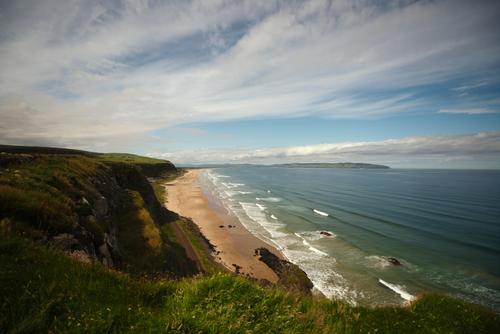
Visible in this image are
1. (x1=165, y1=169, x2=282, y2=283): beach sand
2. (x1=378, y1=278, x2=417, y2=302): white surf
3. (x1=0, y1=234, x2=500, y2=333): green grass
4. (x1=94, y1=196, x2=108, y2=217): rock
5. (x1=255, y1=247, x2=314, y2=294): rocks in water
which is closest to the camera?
(x1=0, y1=234, x2=500, y2=333): green grass

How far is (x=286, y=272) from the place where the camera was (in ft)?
102

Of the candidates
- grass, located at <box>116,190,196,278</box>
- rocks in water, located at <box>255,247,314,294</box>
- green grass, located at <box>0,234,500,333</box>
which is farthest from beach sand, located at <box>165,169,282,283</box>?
green grass, located at <box>0,234,500,333</box>

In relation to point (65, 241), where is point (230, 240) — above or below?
below

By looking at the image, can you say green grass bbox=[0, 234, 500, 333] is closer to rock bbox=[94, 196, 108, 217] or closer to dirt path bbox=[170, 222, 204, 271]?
rock bbox=[94, 196, 108, 217]

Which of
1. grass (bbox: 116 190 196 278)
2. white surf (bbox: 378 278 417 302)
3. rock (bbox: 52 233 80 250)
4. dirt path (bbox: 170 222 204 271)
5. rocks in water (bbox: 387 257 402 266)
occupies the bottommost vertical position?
white surf (bbox: 378 278 417 302)

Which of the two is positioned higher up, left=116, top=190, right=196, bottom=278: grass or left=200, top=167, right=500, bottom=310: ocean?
left=116, top=190, right=196, bottom=278: grass

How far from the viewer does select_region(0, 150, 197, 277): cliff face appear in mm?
9219

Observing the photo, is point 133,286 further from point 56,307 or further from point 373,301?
point 373,301

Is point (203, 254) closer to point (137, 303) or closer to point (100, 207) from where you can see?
point (100, 207)

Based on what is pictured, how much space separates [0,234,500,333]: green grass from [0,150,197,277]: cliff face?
2075 mm

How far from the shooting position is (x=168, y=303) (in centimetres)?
540

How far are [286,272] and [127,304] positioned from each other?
29.0 m

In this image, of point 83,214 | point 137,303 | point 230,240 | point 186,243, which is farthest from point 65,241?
point 230,240

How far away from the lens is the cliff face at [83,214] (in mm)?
9219
